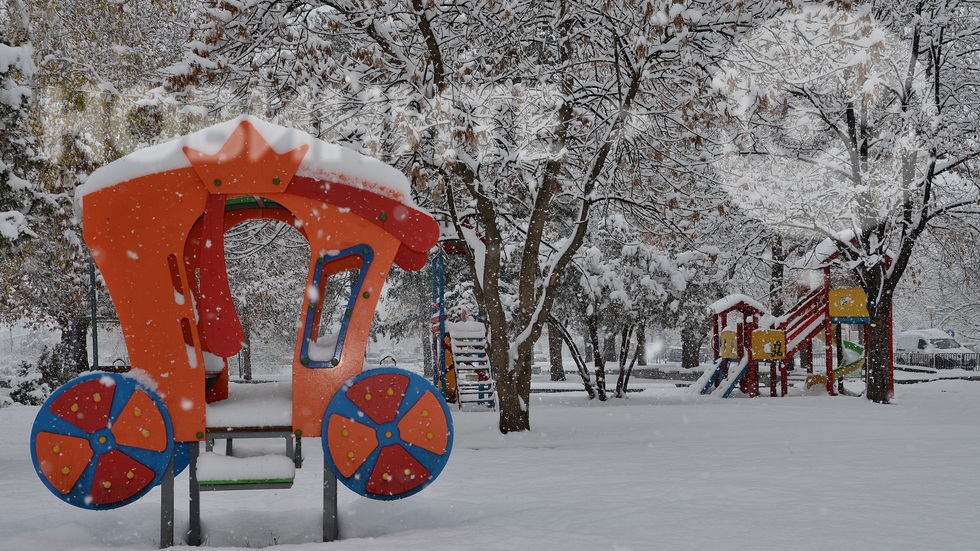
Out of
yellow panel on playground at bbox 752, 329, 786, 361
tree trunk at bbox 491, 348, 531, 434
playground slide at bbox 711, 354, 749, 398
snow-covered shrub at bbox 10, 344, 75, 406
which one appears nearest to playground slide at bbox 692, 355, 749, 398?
playground slide at bbox 711, 354, 749, 398

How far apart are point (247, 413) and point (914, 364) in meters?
35.7

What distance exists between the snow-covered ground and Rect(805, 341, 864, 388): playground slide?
25.7 ft

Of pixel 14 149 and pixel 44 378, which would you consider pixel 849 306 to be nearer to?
pixel 14 149

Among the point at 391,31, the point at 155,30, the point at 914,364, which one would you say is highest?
the point at 155,30

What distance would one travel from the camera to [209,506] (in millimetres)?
6109

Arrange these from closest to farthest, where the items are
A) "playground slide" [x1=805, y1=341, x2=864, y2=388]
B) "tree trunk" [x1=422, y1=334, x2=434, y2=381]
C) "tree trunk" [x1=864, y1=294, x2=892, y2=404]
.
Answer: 1. "tree trunk" [x1=864, y1=294, x2=892, y2=404]
2. "playground slide" [x1=805, y1=341, x2=864, y2=388]
3. "tree trunk" [x1=422, y1=334, x2=434, y2=381]

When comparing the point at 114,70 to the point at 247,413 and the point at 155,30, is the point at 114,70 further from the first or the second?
the point at 247,413

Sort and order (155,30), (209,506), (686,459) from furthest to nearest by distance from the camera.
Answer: (155,30) < (686,459) < (209,506)

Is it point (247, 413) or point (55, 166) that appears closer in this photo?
point (247, 413)

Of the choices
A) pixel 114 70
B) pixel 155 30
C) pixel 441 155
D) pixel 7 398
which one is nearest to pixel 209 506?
pixel 441 155

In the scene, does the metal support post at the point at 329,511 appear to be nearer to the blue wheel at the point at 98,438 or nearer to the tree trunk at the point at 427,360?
the blue wheel at the point at 98,438

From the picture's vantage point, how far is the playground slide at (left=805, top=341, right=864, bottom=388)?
58.8 ft

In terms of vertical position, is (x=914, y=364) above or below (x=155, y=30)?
below

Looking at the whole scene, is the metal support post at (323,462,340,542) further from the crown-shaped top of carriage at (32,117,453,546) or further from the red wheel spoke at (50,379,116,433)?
the red wheel spoke at (50,379,116,433)
